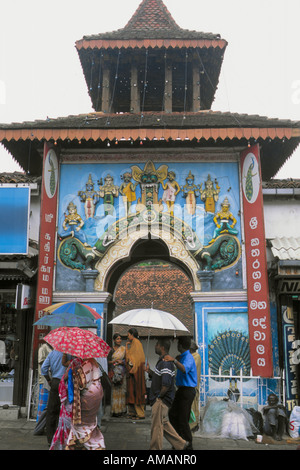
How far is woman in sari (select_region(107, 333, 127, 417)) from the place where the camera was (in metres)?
9.18

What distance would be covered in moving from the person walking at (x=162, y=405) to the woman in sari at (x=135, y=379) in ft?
9.21

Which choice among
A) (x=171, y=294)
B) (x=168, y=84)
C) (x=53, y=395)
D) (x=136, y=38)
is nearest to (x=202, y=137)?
(x=168, y=84)

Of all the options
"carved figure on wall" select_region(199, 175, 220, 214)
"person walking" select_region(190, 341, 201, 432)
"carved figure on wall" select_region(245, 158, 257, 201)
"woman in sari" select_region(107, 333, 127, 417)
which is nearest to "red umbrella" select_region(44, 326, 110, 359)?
"person walking" select_region(190, 341, 201, 432)

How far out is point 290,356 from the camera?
353 inches

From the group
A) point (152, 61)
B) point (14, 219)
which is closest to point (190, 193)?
point (14, 219)

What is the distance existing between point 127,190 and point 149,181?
1.72 feet

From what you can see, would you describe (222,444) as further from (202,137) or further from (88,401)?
(202,137)

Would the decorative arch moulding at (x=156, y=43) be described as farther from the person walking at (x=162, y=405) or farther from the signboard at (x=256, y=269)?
the person walking at (x=162, y=405)

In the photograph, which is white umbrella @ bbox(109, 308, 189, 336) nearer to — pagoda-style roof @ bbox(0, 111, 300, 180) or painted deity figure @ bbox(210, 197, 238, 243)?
painted deity figure @ bbox(210, 197, 238, 243)

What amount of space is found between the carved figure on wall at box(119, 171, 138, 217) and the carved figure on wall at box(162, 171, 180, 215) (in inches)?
26.8

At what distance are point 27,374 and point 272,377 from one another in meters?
4.91

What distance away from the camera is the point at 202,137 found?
964cm

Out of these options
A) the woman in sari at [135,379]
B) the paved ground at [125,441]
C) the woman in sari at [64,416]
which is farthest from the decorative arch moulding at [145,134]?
the paved ground at [125,441]

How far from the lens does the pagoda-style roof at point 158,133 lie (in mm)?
9453
